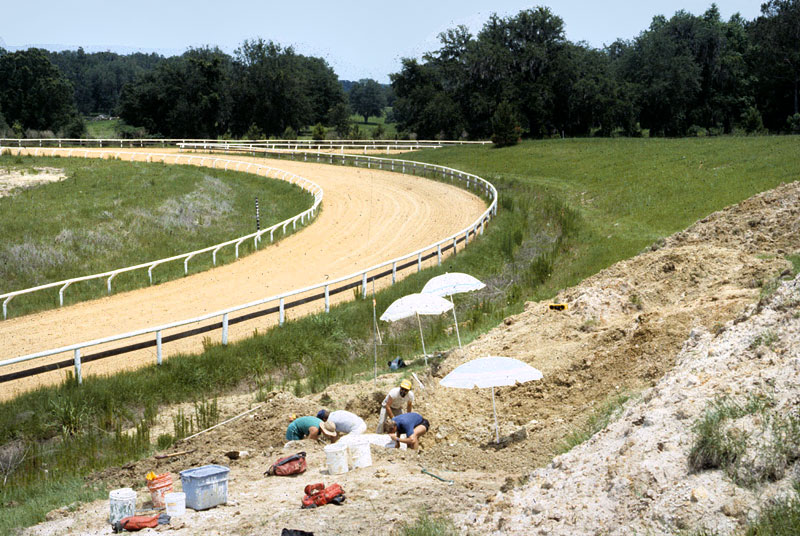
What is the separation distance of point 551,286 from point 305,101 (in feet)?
271

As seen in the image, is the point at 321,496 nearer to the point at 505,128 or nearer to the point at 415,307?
the point at 415,307

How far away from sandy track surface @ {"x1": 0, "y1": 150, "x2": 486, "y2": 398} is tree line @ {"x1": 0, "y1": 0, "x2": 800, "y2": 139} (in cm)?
2694

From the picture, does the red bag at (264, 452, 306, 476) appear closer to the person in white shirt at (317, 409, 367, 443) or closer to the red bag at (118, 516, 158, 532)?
the person in white shirt at (317, 409, 367, 443)

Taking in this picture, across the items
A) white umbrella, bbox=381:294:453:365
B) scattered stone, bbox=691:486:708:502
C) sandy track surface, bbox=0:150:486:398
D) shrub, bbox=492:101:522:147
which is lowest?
sandy track surface, bbox=0:150:486:398

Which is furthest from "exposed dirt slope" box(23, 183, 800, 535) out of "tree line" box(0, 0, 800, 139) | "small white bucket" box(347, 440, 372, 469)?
"tree line" box(0, 0, 800, 139)

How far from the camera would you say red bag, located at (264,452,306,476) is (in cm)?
1036

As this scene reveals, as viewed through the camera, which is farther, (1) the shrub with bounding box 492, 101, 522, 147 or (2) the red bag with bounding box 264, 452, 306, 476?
(1) the shrub with bounding box 492, 101, 522, 147

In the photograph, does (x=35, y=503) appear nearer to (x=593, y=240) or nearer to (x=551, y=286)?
(x=551, y=286)

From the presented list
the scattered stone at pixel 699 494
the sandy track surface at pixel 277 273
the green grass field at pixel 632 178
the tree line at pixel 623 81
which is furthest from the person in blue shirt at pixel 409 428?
the tree line at pixel 623 81

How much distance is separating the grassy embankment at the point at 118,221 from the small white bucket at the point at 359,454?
558 inches

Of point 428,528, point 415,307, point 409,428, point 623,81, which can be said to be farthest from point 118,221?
point 623,81

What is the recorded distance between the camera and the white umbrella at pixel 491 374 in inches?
428

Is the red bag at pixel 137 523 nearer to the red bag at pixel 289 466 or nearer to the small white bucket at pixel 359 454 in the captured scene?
the red bag at pixel 289 466

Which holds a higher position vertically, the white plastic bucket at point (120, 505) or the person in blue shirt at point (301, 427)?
the white plastic bucket at point (120, 505)
